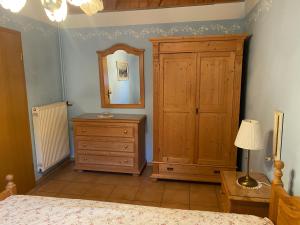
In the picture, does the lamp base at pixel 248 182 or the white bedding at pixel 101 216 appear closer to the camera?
the white bedding at pixel 101 216

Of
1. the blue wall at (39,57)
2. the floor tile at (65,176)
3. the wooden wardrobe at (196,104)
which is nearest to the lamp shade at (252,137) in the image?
the wooden wardrobe at (196,104)

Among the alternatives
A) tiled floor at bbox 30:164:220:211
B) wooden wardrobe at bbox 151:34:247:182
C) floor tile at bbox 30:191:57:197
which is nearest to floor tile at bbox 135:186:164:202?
tiled floor at bbox 30:164:220:211

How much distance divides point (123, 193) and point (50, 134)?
1.36 m

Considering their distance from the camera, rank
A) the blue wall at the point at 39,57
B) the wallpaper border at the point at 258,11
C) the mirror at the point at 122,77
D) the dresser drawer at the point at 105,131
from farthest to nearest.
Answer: the mirror at the point at 122,77
the dresser drawer at the point at 105,131
the blue wall at the point at 39,57
the wallpaper border at the point at 258,11

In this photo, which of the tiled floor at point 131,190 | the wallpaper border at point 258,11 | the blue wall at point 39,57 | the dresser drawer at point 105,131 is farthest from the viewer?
the dresser drawer at point 105,131

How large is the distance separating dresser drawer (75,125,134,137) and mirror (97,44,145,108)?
52 centimetres

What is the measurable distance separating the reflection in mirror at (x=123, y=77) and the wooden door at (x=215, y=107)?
110cm

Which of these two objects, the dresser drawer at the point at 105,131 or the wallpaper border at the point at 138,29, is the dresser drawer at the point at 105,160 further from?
the wallpaper border at the point at 138,29

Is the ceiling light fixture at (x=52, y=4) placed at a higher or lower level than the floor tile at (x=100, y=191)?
higher

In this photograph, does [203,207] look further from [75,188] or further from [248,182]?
[75,188]

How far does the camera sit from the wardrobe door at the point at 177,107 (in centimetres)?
272

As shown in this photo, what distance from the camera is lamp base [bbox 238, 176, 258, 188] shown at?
5.86 feet

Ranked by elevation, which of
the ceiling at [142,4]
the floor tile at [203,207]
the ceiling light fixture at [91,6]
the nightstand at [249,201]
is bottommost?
the floor tile at [203,207]

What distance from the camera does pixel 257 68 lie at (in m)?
2.31
